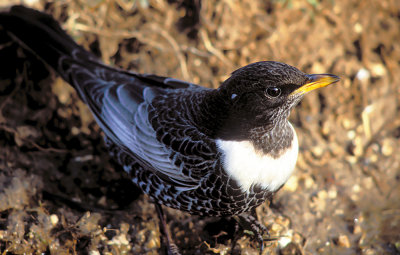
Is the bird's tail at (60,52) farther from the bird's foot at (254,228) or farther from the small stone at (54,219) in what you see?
the bird's foot at (254,228)

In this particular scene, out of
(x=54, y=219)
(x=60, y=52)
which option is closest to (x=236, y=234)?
(x=54, y=219)

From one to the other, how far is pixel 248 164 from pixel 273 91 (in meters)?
0.56

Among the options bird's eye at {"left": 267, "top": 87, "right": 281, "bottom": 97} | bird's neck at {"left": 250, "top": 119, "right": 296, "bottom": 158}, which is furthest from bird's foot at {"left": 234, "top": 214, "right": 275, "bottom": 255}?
bird's eye at {"left": 267, "top": 87, "right": 281, "bottom": 97}

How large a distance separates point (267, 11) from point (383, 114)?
1877mm

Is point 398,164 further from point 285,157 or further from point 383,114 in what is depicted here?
point 285,157

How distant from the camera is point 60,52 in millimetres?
4020

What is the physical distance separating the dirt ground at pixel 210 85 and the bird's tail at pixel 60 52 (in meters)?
0.42

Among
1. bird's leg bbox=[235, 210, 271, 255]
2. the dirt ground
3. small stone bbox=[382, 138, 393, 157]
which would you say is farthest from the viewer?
small stone bbox=[382, 138, 393, 157]

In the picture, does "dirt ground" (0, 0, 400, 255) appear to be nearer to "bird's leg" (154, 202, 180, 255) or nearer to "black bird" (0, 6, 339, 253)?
"bird's leg" (154, 202, 180, 255)

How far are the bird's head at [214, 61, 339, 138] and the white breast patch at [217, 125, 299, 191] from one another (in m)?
0.10

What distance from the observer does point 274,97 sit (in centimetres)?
296

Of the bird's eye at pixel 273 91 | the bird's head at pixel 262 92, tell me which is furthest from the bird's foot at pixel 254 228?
the bird's eye at pixel 273 91

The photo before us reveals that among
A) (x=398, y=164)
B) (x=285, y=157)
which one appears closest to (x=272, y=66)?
(x=285, y=157)

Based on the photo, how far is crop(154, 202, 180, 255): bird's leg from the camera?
373cm
